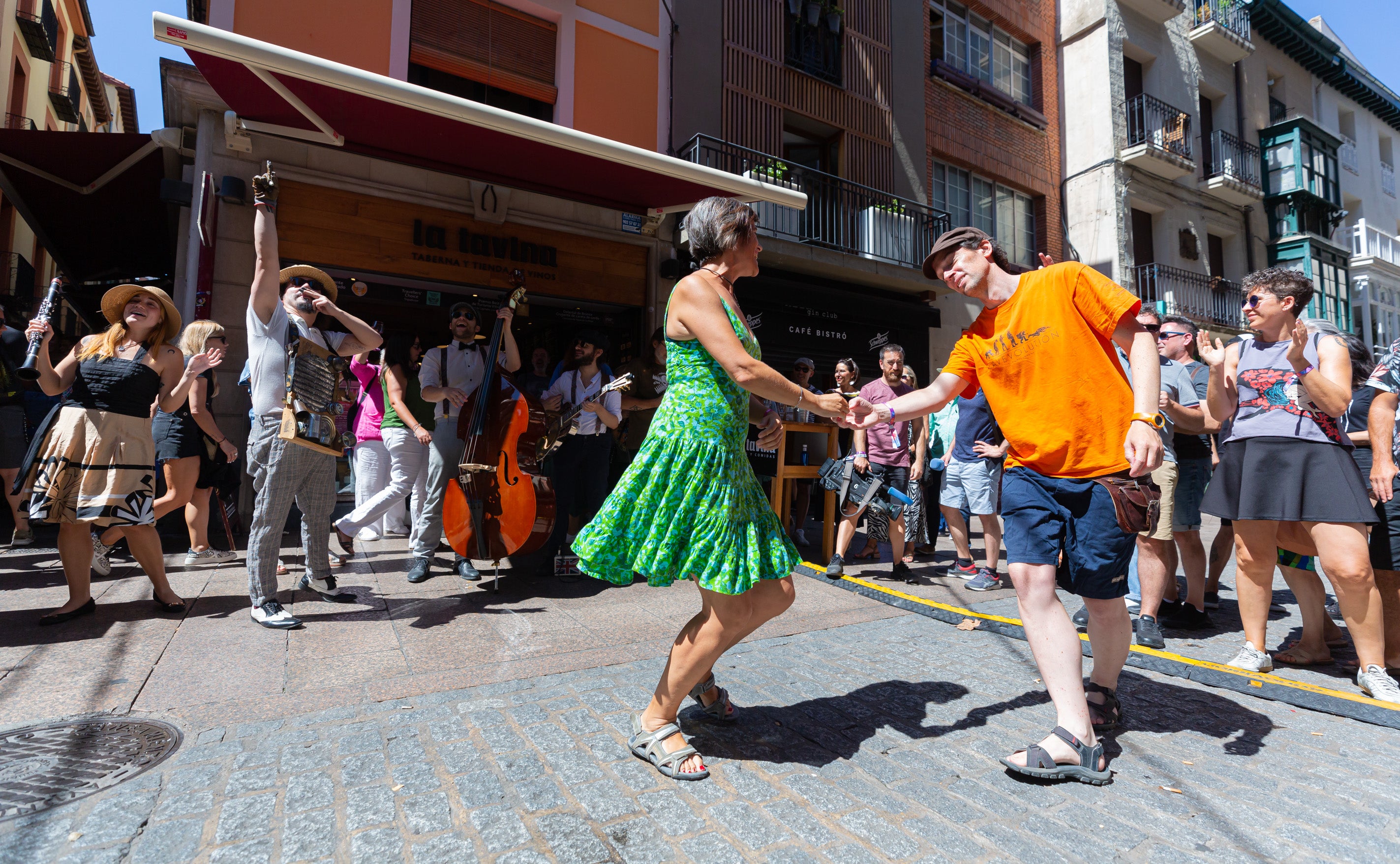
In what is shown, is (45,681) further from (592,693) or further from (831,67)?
(831,67)

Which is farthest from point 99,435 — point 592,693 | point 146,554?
point 592,693

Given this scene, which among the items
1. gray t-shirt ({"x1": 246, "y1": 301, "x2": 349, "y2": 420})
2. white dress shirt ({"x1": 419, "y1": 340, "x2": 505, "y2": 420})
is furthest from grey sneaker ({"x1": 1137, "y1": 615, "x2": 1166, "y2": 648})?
gray t-shirt ({"x1": 246, "y1": 301, "x2": 349, "y2": 420})

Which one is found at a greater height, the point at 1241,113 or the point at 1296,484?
the point at 1241,113

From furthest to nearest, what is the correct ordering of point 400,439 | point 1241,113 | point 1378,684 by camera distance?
point 1241,113 < point 400,439 < point 1378,684

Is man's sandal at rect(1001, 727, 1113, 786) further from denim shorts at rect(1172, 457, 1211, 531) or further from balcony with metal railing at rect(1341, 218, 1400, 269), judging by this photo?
balcony with metal railing at rect(1341, 218, 1400, 269)

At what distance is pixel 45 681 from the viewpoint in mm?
2891

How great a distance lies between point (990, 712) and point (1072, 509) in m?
0.90

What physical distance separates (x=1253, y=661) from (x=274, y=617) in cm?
495

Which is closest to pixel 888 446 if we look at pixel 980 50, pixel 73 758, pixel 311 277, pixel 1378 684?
pixel 1378 684

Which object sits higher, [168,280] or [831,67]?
[831,67]

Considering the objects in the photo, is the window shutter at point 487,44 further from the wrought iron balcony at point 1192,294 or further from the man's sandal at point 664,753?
the wrought iron balcony at point 1192,294

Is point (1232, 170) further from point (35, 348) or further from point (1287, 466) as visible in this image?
point (35, 348)

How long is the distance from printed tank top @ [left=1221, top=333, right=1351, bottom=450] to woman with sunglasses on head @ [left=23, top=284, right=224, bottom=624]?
5582 millimetres

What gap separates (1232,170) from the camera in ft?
59.3
